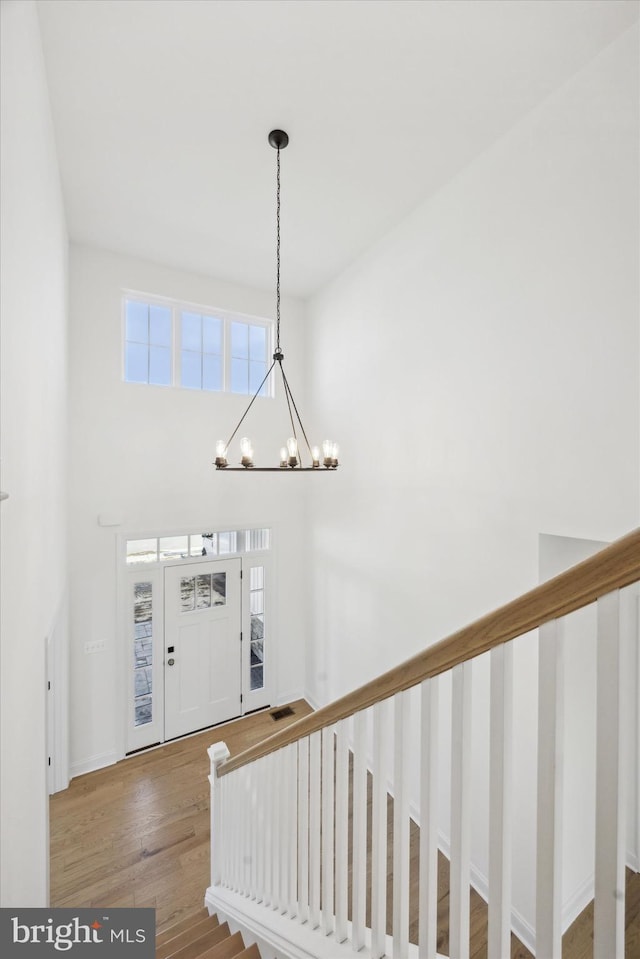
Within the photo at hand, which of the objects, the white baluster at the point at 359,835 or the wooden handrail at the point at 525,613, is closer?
the wooden handrail at the point at 525,613

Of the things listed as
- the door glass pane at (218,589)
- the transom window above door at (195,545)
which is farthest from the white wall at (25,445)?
the door glass pane at (218,589)

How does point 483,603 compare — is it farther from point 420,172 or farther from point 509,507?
point 420,172

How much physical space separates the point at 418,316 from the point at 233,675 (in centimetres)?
417

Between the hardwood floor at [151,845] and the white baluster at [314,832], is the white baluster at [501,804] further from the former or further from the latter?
the hardwood floor at [151,845]

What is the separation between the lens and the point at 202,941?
2.11 metres

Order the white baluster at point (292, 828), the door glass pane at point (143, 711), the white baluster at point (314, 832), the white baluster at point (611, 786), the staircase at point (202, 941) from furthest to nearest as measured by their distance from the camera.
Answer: the door glass pane at point (143, 711) → the staircase at point (202, 941) → the white baluster at point (292, 828) → the white baluster at point (314, 832) → the white baluster at point (611, 786)

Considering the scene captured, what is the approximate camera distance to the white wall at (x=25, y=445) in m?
1.50

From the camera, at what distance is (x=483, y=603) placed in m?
2.81

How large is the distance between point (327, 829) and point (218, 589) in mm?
3552

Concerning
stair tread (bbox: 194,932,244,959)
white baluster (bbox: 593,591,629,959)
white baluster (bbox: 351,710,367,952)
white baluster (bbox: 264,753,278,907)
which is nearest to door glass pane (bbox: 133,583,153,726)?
stair tread (bbox: 194,932,244,959)

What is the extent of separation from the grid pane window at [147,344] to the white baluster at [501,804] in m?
4.35

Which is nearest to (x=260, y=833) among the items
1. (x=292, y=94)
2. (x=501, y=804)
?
(x=501, y=804)

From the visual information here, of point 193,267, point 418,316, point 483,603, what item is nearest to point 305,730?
point 483,603
